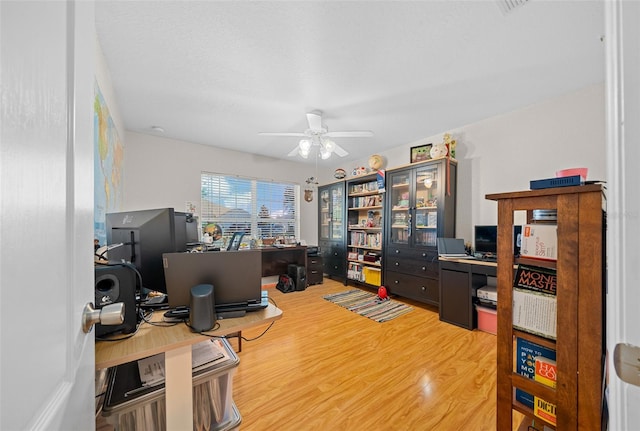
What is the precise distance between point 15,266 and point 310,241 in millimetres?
4950

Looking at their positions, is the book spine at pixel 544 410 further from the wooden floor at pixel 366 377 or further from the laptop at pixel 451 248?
the laptop at pixel 451 248

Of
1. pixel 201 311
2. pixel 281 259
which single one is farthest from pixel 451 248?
pixel 281 259

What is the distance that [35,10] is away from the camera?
34cm

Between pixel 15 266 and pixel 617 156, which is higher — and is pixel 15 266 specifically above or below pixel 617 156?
below

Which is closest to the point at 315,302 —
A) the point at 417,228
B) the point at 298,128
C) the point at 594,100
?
the point at 417,228

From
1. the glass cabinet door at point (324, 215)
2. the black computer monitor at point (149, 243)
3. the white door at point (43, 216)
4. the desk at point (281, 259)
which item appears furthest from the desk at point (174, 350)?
the glass cabinet door at point (324, 215)

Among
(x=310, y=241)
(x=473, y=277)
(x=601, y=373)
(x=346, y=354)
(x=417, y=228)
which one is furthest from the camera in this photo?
(x=310, y=241)

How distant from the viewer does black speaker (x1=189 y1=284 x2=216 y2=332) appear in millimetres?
985

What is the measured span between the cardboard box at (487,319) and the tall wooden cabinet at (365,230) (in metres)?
1.47

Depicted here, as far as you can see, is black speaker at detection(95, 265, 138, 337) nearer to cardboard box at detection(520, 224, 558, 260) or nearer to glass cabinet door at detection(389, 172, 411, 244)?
cardboard box at detection(520, 224, 558, 260)

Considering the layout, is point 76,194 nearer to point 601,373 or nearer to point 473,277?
point 601,373

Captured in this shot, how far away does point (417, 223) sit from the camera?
3363mm

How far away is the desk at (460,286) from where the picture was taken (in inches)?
101

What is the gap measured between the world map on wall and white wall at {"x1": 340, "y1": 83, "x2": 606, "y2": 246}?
374 centimetres
